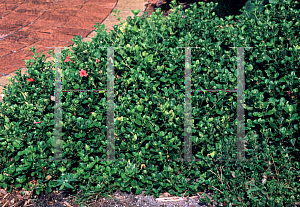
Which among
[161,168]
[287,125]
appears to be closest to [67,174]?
[161,168]

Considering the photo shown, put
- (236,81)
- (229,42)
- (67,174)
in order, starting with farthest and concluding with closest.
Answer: (229,42), (236,81), (67,174)

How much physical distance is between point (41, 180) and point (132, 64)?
126cm

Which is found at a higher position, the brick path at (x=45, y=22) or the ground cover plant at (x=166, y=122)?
the brick path at (x=45, y=22)

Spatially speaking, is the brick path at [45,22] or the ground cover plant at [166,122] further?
the brick path at [45,22]

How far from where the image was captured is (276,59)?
275cm

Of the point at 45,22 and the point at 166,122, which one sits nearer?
the point at 166,122

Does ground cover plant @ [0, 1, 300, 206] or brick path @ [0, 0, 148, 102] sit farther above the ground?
brick path @ [0, 0, 148, 102]

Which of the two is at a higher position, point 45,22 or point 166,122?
point 45,22

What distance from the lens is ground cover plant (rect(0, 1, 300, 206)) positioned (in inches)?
98.2

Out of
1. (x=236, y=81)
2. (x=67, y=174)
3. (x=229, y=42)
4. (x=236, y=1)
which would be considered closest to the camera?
(x=67, y=174)

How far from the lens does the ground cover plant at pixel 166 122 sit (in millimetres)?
2494

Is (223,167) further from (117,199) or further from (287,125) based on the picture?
(117,199)

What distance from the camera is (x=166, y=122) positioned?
8.68 ft

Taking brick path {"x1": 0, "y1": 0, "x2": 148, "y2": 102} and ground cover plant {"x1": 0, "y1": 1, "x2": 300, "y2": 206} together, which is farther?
brick path {"x1": 0, "y1": 0, "x2": 148, "y2": 102}
